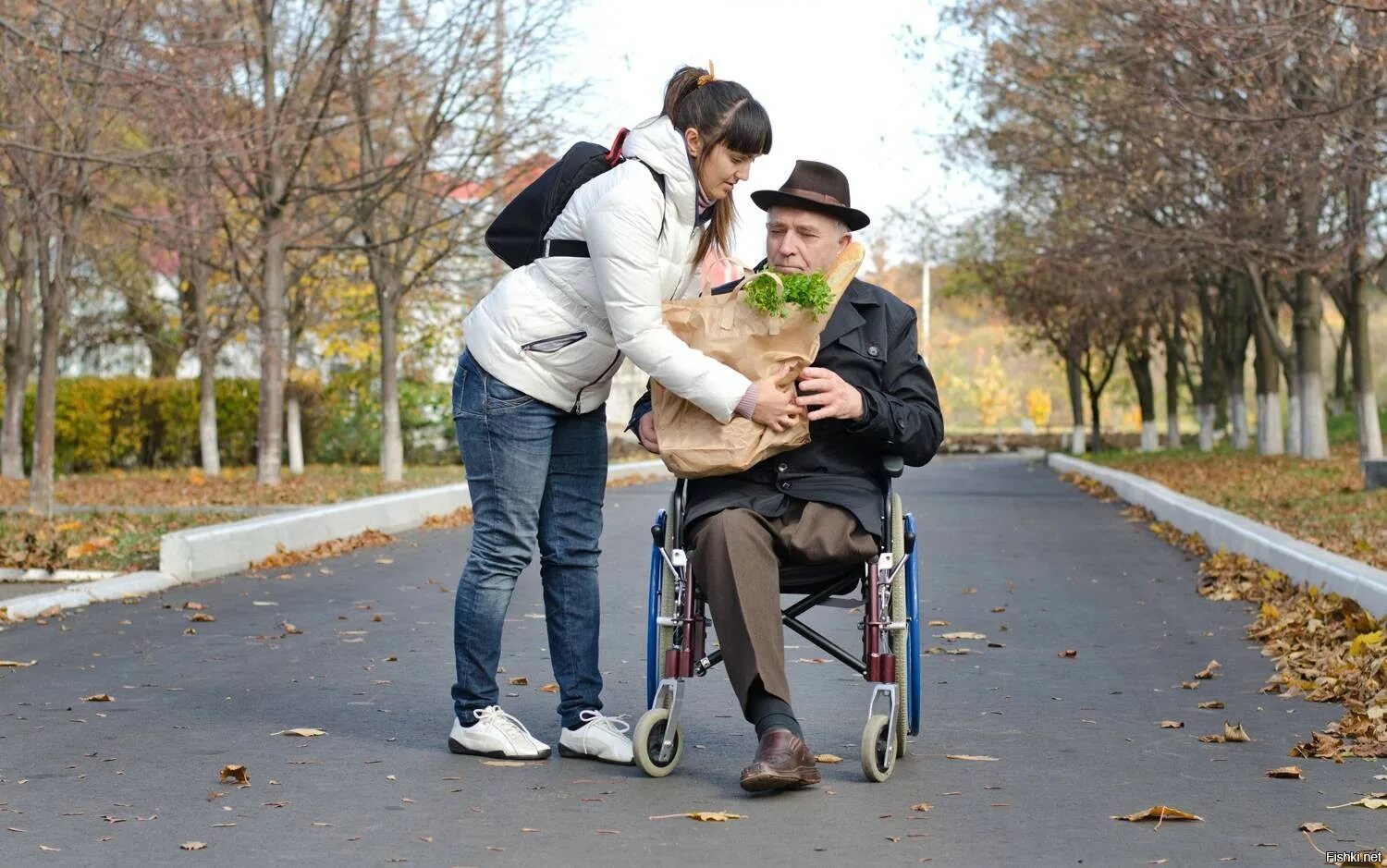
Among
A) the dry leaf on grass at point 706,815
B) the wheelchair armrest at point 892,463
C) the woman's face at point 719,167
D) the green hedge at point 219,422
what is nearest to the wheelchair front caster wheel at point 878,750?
the dry leaf on grass at point 706,815

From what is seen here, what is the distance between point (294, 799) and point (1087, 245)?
74.5 feet

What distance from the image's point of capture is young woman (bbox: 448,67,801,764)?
5.20 meters

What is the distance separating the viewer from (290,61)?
2197 centimetres

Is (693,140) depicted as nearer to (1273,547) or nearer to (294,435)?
(1273,547)

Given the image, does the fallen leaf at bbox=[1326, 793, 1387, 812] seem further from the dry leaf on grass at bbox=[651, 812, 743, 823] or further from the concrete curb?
the concrete curb

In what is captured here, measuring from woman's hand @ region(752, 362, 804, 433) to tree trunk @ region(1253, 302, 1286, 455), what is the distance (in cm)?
2617

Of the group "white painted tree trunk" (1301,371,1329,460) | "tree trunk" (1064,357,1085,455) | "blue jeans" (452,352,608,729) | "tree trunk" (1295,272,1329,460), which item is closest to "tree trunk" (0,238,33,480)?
"blue jeans" (452,352,608,729)

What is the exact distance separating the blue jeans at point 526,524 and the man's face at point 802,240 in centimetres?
75

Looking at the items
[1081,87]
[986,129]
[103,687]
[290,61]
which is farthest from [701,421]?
[986,129]

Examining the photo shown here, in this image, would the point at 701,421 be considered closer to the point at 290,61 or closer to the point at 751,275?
the point at 751,275

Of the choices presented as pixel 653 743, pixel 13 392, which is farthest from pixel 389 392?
pixel 653 743

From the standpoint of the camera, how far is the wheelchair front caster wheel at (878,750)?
17.1 feet

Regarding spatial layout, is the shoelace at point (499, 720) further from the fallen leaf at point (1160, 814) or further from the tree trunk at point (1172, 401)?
the tree trunk at point (1172, 401)

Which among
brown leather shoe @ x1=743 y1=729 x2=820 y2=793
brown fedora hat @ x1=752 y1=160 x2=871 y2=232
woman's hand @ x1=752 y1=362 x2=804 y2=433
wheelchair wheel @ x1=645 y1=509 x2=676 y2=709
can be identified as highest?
brown fedora hat @ x1=752 y1=160 x2=871 y2=232
